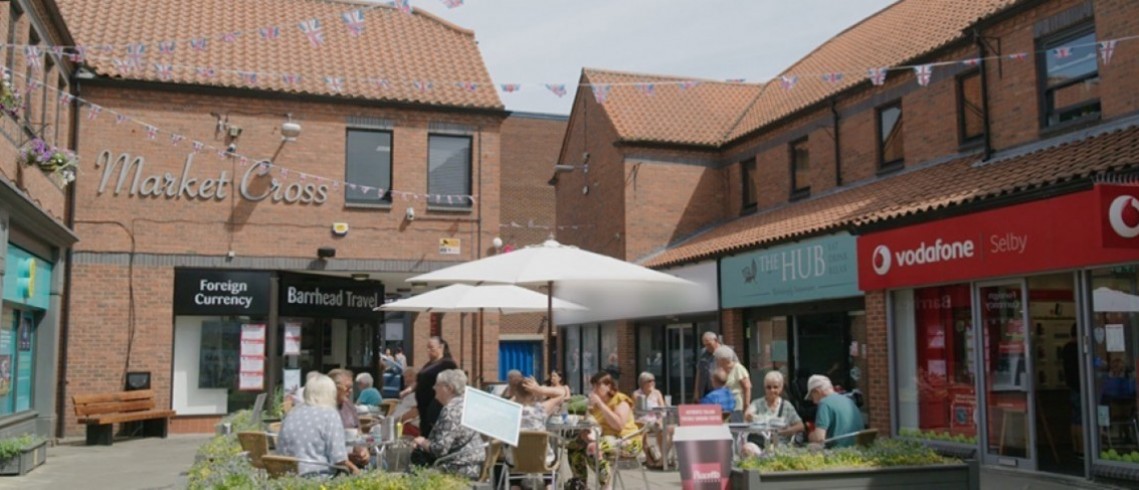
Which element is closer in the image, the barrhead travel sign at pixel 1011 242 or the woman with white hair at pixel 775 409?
the barrhead travel sign at pixel 1011 242

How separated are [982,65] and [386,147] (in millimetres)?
10593

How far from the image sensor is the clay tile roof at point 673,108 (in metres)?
23.6

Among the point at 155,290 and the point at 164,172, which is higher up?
the point at 164,172

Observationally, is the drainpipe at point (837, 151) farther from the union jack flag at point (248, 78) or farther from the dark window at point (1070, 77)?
the union jack flag at point (248, 78)

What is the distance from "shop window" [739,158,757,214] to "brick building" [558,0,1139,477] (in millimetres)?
42

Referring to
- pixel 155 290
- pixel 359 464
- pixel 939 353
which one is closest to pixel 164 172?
pixel 155 290

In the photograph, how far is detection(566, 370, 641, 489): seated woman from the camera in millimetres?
9492

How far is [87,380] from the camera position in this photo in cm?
1705

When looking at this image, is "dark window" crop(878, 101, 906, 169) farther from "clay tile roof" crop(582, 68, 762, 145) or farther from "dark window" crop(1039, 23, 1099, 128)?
"clay tile roof" crop(582, 68, 762, 145)

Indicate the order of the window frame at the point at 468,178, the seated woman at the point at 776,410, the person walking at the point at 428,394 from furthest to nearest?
the window frame at the point at 468,178
the seated woman at the point at 776,410
the person walking at the point at 428,394

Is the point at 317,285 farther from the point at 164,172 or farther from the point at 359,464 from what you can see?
the point at 359,464

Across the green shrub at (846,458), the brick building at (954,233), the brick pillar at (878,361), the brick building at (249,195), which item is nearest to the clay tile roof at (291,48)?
the brick building at (249,195)

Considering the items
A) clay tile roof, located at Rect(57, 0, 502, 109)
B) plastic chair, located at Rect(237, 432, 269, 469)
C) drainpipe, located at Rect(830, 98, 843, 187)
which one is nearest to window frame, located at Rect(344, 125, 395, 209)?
clay tile roof, located at Rect(57, 0, 502, 109)

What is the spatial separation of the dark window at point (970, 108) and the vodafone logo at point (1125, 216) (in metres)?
5.34
